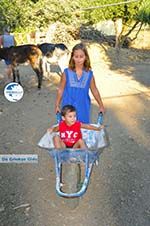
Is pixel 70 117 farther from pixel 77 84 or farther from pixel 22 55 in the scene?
pixel 22 55

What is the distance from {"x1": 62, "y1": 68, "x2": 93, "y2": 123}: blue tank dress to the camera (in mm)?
4961

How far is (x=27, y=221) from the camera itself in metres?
4.43

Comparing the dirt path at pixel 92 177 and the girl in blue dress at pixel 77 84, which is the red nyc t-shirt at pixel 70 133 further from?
the dirt path at pixel 92 177

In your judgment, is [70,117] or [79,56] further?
[79,56]

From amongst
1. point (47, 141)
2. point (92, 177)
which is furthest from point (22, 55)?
point (47, 141)

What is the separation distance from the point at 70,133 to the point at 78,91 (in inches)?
26.4

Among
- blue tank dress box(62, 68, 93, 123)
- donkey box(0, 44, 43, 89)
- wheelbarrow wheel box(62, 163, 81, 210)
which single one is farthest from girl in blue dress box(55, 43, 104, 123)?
donkey box(0, 44, 43, 89)


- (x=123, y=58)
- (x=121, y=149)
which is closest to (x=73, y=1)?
(x=123, y=58)

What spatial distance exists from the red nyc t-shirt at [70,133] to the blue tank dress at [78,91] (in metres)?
0.52

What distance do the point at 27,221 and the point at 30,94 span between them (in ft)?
24.8

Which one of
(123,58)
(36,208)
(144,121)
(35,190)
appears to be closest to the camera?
(36,208)

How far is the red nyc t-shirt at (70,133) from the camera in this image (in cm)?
452

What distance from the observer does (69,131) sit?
4.54 meters

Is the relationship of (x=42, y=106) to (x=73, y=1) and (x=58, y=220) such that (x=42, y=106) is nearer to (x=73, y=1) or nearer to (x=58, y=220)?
(x=58, y=220)
